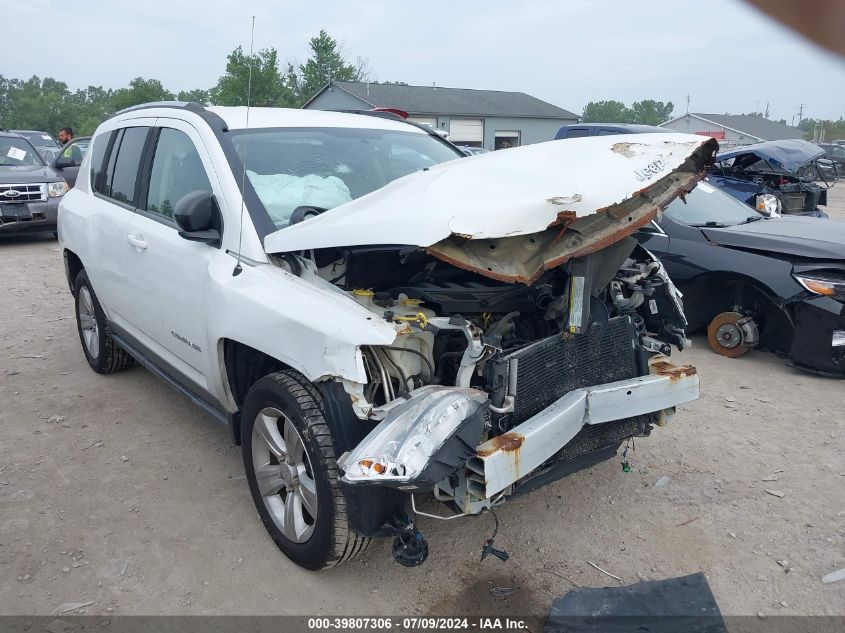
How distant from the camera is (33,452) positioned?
12.8 feet

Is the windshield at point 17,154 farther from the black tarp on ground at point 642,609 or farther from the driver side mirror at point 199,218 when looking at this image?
the black tarp on ground at point 642,609

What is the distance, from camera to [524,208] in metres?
2.39

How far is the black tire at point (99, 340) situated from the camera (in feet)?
15.7

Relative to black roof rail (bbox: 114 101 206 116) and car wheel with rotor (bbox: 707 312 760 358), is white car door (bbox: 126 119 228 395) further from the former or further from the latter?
car wheel with rotor (bbox: 707 312 760 358)

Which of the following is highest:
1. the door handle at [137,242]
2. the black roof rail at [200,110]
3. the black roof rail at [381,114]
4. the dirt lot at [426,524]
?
the black roof rail at [381,114]

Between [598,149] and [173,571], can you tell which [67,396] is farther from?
[598,149]

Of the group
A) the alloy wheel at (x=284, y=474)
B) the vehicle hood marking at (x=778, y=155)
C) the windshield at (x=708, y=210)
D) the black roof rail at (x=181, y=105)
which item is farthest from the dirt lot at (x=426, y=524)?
the vehicle hood marking at (x=778, y=155)

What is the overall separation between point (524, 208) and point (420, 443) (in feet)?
3.03

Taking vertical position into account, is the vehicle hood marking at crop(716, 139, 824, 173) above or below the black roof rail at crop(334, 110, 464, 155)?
above

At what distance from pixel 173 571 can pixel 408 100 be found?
39.4m

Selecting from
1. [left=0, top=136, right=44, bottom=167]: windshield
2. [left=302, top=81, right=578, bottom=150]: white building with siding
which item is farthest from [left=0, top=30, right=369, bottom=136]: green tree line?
[left=0, top=136, right=44, bottom=167]: windshield

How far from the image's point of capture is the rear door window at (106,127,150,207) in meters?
4.07

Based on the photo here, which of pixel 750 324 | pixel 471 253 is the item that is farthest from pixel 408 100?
pixel 471 253

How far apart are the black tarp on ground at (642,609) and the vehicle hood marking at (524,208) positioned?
4.24ft
